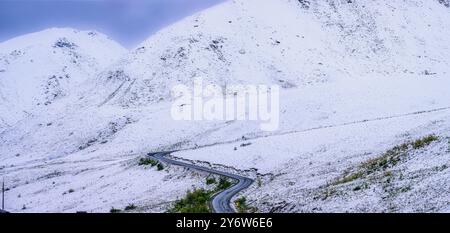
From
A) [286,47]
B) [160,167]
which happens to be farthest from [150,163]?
[286,47]

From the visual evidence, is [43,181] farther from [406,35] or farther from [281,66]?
[406,35]

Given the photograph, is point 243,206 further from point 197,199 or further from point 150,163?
point 150,163

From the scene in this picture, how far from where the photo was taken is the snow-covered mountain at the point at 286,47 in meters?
112

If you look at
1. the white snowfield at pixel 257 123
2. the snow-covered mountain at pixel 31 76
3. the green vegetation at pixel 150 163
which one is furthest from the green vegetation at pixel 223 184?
the snow-covered mountain at pixel 31 76

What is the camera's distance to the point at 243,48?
120812 millimetres

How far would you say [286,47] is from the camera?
124562mm

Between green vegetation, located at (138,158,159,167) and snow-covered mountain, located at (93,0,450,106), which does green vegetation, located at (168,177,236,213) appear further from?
snow-covered mountain, located at (93,0,450,106)

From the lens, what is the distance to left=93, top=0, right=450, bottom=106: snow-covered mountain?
11188 centimetres

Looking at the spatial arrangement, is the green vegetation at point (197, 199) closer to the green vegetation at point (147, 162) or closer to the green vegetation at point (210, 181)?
the green vegetation at point (210, 181)

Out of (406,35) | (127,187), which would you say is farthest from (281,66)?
(127,187)

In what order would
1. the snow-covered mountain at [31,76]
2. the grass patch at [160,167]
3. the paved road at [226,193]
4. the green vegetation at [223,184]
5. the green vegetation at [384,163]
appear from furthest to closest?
the snow-covered mountain at [31,76] → the grass patch at [160,167] → the green vegetation at [223,184] → the green vegetation at [384,163] → the paved road at [226,193]

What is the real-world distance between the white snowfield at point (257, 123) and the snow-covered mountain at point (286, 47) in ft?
1.46

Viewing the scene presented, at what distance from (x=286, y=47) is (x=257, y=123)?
196 feet

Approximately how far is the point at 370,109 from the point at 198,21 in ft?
259
